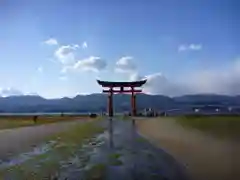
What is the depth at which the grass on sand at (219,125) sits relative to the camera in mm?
4820

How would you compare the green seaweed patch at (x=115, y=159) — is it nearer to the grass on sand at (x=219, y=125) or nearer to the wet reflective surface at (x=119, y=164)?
the wet reflective surface at (x=119, y=164)

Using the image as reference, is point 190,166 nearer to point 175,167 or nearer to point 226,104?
point 175,167

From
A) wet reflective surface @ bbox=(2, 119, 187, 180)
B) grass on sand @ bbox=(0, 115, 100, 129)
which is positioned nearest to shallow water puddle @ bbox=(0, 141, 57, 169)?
wet reflective surface @ bbox=(2, 119, 187, 180)

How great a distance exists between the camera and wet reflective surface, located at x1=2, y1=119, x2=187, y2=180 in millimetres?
3873

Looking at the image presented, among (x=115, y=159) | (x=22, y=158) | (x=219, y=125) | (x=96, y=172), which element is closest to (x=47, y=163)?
(x=22, y=158)

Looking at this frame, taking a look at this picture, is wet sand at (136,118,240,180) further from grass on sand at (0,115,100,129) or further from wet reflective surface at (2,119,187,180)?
grass on sand at (0,115,100,129)

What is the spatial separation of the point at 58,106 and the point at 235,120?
231 centimetres

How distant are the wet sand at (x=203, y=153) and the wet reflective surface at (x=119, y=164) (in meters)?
0.18

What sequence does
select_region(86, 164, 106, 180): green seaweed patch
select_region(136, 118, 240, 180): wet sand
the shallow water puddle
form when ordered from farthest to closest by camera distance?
the shallow water puddle → select_region(136, 118, 240, 180): wet sand → select_region(86, 164, 106, 180): green seaweed patch

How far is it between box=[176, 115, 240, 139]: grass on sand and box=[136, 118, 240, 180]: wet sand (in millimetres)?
130

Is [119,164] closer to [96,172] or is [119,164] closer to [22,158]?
[96,172]

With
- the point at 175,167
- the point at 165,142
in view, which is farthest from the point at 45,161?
Answer: the point at 165,142

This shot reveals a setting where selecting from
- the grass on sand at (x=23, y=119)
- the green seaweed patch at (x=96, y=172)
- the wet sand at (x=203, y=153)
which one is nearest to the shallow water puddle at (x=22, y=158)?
the grass on sand at (x=23, y=119)

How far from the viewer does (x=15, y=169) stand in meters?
4.11
